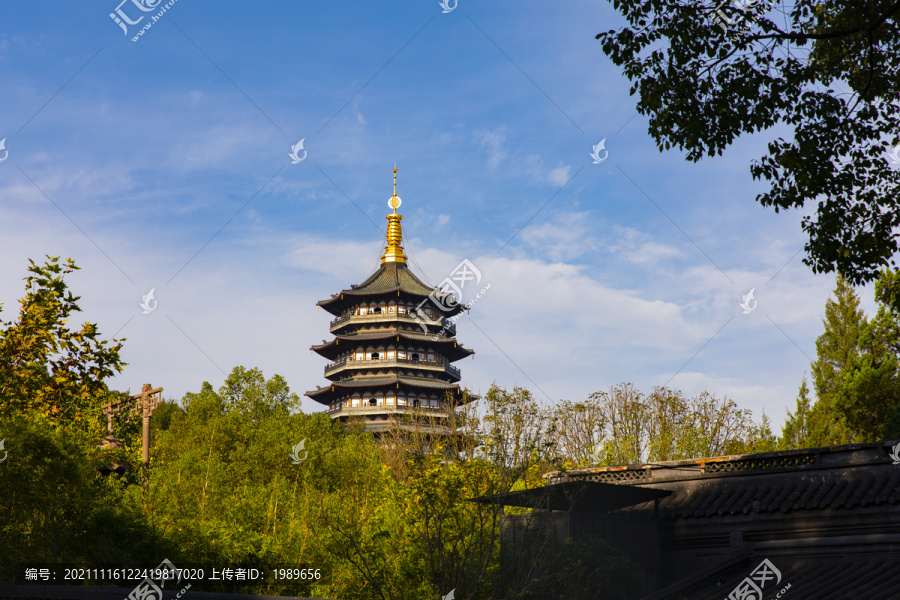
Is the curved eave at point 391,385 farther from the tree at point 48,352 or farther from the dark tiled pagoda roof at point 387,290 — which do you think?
the tree at point 48,352

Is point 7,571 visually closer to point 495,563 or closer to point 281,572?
point 281,572

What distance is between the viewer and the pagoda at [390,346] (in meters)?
47.6

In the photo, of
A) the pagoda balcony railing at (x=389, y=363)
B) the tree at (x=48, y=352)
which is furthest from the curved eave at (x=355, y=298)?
the tree at (x=48, y=352)

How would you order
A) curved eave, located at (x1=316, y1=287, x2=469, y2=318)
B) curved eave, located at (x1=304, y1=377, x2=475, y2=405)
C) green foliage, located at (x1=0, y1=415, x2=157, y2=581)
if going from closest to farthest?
green foliage, located at (x1=0, y1=415, x2=157, y2=581), curved eave, located at (x1=304, y1=377, x2=475, y2=405), curved eave, located at (x1=316, y1=287, x2=469, y2=318)

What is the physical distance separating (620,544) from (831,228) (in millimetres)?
5904

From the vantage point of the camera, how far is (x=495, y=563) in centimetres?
1285

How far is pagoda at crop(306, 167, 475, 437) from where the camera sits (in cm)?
4762

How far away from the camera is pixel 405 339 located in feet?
157

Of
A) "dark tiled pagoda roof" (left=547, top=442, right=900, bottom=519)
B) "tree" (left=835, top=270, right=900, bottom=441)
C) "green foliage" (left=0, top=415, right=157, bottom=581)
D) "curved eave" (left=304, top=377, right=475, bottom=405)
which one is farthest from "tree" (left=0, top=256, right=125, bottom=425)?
"curved eave" (left=304, top=377, right=475, bottom=405)

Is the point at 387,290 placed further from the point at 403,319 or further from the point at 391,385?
the point at 391,385

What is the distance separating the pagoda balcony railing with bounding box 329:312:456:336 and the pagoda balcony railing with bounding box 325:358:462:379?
2.02 metres

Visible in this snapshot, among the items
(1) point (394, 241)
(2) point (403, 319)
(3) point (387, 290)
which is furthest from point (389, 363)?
(1) point (394, 241)

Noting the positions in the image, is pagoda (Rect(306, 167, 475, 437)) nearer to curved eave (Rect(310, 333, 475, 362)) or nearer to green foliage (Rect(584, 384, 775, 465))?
curved eave (Rect(310, 333, 475, 362))

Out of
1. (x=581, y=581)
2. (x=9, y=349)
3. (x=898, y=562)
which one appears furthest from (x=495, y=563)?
(x=9, y=349)
